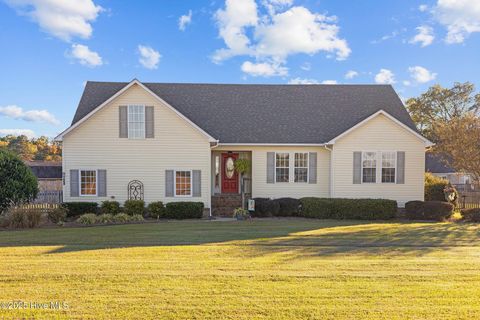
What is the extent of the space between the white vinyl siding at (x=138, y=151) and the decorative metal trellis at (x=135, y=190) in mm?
160

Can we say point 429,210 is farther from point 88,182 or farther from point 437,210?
point 88,182

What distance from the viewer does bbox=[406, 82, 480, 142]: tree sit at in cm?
3597

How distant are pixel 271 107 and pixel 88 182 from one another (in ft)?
35.0

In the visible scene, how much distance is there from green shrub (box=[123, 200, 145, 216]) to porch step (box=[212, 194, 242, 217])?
359cm

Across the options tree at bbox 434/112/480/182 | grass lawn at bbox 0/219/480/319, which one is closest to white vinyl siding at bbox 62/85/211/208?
grass lawn at bbox 0/219/480/319

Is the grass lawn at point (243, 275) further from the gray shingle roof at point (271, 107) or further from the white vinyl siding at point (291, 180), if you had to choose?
the gray shingle roof at point (271, 107)

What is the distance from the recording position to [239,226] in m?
11.4

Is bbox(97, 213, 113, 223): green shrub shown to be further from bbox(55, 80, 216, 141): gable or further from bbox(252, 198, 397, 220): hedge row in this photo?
bbox(252, 198, 397, 220): hedge row

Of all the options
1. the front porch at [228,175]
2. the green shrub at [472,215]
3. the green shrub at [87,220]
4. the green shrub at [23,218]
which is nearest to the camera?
the green shrub at [23,218]

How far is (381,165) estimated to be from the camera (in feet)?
49.2

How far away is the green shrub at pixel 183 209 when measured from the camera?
13477 millimetres

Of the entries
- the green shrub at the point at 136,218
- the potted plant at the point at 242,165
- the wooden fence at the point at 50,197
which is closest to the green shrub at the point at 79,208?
the green shrub at the point at 136,218

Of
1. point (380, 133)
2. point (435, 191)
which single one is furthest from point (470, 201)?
point (380, 133)

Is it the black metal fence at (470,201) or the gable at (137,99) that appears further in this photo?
the black metal fence at (470,201)
